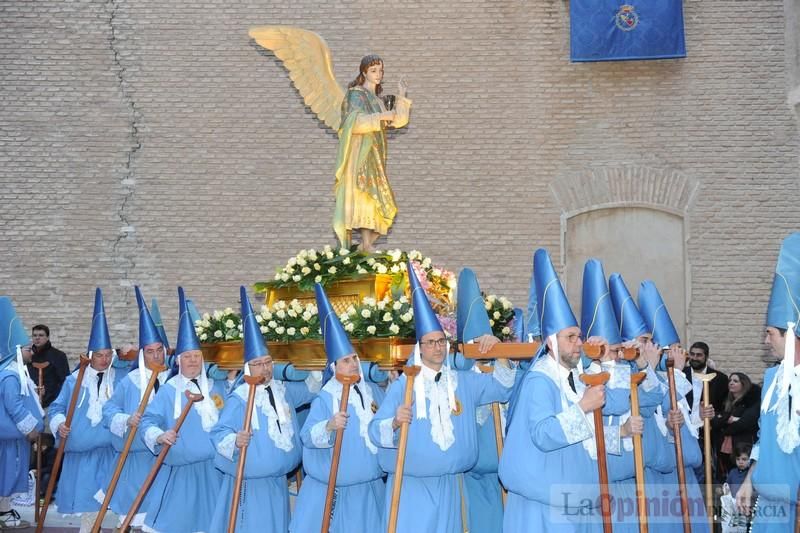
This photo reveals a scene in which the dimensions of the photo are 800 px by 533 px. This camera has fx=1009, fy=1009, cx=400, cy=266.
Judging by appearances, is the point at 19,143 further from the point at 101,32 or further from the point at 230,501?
the point at 230,501

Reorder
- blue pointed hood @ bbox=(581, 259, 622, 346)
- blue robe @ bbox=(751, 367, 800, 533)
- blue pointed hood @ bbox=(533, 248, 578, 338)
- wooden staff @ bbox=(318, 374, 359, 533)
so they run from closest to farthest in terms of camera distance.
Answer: blue robe @ bbox=(751, 367, 800, 533) → blue pointed hood @ bbox=(533, 248, 578, 338) → blue pointed hood @ bbox=(581, 259, 622, 346) → wooden staff @ bbox=(318, 374, 359, 533)

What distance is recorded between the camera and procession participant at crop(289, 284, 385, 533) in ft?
20.8

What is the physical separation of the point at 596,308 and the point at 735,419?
13.9 ft

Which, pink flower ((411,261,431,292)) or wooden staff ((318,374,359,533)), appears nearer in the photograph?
wooden staff ((318,374,359,533))

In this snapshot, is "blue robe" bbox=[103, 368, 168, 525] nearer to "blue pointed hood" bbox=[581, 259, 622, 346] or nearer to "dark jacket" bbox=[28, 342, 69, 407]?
"blue pointed hood" bbox=[581, 259, 622, 346]

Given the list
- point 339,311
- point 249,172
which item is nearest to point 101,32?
point 249,172

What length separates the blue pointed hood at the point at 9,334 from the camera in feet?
29.9

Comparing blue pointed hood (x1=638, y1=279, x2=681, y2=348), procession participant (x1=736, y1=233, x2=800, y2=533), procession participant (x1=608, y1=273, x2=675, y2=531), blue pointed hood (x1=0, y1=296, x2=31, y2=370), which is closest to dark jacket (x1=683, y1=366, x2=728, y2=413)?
blue pointed hood (x1=638, y1=279, x2=681, y2=348)

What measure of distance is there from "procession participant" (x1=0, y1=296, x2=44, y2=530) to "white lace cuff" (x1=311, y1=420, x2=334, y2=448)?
3816 mm

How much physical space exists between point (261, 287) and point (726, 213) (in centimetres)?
713

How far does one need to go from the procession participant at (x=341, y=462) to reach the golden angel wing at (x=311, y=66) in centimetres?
427

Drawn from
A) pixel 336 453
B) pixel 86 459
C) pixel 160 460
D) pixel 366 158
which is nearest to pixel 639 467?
pixel 336 453

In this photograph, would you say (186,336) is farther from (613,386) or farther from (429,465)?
(613,386)

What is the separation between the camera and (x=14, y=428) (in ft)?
29.7
